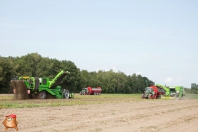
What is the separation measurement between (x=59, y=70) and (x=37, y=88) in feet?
180

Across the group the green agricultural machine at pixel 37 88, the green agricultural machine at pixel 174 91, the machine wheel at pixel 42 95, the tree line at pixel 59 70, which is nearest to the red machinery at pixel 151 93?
the green agricultural machine at pixel 174 91

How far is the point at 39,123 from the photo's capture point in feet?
42.1

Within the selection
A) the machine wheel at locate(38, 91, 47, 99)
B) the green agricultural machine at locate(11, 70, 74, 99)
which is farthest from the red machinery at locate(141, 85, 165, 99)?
the machine wheel at locate(38, 91, 47, 99)

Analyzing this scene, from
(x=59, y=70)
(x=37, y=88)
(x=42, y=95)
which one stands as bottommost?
(x=42, y=95)

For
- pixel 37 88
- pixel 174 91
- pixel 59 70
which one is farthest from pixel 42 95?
pixel 59 70

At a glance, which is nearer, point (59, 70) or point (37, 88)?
point (37, 88)

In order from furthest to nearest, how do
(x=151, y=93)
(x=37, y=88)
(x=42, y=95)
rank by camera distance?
(x=151, y=93) → (x=42, y=95) → (x=37, y=88)

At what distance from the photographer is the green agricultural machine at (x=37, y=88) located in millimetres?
32513

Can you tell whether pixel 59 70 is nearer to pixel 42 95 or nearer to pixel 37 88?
pixel 42 95

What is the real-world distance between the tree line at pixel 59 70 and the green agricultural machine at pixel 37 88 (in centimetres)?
1210

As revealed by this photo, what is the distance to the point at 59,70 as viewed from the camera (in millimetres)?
89250

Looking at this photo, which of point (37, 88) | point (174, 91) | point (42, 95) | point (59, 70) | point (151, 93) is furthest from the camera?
point (59, 70)

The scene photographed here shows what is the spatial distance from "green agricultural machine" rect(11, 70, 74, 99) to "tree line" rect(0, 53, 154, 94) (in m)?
12.1

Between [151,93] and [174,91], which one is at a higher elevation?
[174,91]
